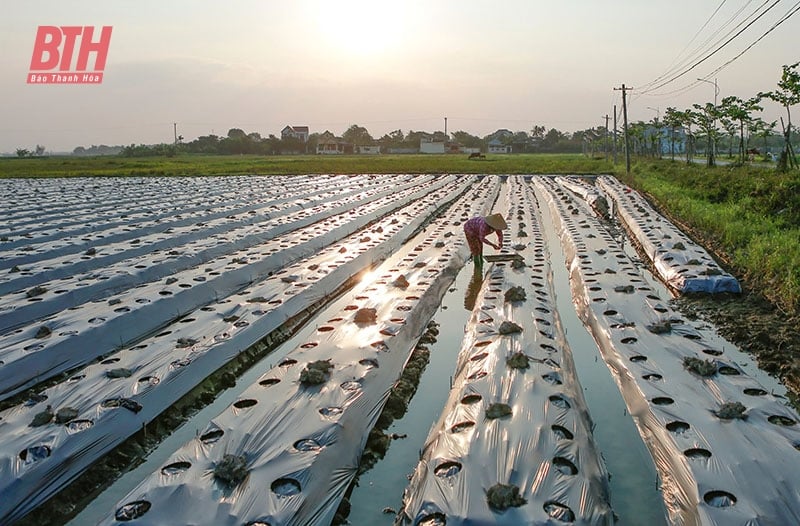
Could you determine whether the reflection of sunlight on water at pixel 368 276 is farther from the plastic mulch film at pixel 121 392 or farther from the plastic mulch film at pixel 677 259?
the plastic mulch film at pixel 677 259

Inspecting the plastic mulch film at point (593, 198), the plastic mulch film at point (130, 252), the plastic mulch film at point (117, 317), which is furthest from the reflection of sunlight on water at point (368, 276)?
the plastic mulch film at point (593, 198)

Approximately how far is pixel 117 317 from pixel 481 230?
5210 millimetres

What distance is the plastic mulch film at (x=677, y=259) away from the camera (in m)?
8.41

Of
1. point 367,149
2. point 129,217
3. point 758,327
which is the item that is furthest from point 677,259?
point 367,149

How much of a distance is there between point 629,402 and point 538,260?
16.8 ft

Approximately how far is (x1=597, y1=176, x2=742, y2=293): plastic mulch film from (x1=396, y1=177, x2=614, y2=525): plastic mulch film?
3.31 meters

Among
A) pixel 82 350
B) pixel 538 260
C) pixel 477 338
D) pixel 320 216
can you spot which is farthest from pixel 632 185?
pixel 82 350

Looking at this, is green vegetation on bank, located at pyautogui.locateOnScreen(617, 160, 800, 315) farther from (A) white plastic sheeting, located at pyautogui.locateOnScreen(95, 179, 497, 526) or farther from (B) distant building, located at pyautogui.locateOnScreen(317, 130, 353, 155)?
(B) distant building, located at pyautogui.locateOnScreen(317, 130, 353, 155)

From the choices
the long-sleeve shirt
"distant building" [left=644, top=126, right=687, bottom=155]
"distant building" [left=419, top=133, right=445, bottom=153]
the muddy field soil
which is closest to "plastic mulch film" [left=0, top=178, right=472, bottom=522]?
the long-sleeve shirt

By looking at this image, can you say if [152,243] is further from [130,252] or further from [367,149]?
[367,149]

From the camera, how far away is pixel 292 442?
4004mm

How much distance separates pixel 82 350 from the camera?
6242mm

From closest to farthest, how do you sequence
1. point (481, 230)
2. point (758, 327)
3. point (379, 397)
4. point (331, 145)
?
point (379, 397)
point (758, 327)
point (481, 230)
point (331, 145)

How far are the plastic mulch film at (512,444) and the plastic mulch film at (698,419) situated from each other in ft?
1.45
